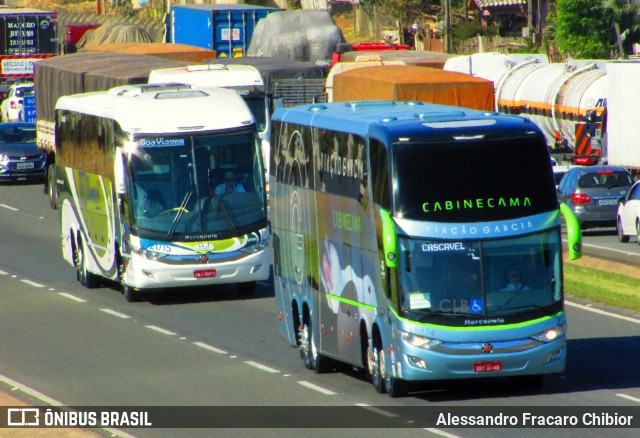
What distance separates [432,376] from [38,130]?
30369mm

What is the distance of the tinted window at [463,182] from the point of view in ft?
48.9

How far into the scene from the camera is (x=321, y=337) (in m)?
17.3

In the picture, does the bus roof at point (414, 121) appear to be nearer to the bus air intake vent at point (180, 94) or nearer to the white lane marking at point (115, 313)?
the white lane marking at point (115, 313)

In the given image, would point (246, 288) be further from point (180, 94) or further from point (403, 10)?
point (403, 10)

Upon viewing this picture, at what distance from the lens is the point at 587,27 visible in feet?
195

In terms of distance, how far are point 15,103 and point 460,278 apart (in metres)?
50.0

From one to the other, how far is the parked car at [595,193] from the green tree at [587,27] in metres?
22.9

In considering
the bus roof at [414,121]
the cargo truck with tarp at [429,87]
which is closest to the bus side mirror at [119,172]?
the bus roof at [414,121]

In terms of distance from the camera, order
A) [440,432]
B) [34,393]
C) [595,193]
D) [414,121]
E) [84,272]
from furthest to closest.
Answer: [595,193], [84,272], [34,393], [414,121], [440,432]

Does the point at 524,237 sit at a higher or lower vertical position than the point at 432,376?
higher

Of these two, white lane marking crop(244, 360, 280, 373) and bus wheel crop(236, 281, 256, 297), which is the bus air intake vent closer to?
bus wheel crop(236, 281, 256, 297)

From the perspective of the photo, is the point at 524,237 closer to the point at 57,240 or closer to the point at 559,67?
the point at 57,240

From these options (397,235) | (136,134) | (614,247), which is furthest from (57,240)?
(397,235)
